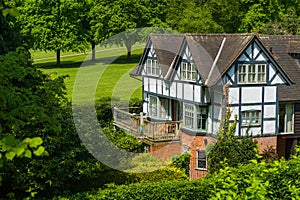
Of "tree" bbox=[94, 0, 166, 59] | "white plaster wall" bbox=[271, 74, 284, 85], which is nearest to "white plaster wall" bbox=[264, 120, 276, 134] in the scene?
"white plaster wall" bbox=[271, 74, 284, 85]

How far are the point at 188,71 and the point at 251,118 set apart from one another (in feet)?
12.4

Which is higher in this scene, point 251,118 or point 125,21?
point 125,21

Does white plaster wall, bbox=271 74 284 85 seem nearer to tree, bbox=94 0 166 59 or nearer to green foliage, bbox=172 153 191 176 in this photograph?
green foliage, bbox=172 153 191 176

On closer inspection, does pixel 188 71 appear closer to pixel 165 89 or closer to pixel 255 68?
pixel 165 89

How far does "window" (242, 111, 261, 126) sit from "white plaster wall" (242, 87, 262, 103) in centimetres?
59

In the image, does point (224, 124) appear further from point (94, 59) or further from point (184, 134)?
point (94, 59)

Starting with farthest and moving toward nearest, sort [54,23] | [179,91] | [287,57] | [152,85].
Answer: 1. [54,23]
2. [152,85]
3. [287,57]
4. [179,91]

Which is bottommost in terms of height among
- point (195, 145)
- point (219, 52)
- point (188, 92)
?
point (195, 145)

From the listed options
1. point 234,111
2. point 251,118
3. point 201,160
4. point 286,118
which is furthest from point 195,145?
point 286,118

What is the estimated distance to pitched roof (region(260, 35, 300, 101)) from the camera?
28016mm

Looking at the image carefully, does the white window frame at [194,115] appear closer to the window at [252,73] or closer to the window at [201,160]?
the window at [201,160]

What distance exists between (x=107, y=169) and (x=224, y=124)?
7.26 meters

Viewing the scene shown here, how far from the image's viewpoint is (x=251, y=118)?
86.1 feet

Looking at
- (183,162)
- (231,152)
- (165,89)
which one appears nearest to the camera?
(231,152)
